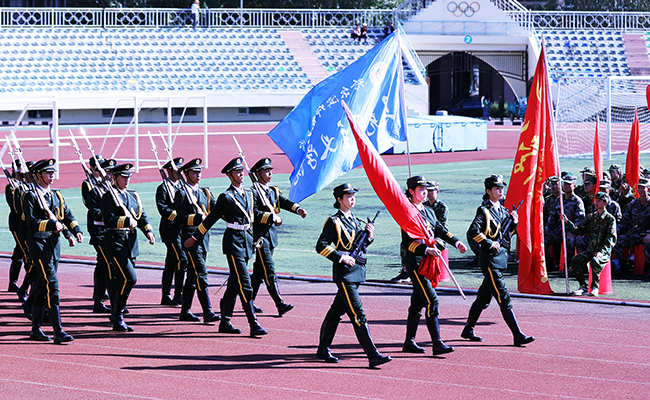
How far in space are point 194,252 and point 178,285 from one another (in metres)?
1.13

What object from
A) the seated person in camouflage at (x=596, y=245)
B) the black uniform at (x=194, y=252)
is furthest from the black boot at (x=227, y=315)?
the seated person in camouflage at (x=596, y=245)

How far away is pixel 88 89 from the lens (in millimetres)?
45719

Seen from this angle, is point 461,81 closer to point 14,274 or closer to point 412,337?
point 14,274

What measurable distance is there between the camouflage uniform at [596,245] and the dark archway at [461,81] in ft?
155

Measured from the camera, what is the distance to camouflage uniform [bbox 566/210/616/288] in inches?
462

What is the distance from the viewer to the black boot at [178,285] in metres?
11.2

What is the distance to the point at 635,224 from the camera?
13.1 metres

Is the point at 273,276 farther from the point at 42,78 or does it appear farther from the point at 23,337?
the point at 42,78

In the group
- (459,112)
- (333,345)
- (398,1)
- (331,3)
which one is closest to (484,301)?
(333,345)

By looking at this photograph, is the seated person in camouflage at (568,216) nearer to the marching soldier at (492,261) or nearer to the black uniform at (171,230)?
the marching soldier at (492,261)

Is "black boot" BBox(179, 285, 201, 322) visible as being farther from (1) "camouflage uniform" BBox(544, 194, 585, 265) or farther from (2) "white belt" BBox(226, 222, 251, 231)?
(1) "camouflage uniform" BBox(544, 194, 585, 265)

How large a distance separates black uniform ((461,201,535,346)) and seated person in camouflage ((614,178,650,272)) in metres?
4.01

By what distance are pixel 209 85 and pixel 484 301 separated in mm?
40214

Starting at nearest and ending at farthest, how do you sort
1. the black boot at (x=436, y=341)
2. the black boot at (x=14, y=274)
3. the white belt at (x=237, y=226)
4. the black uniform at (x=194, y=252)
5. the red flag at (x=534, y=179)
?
the black boot at (x=436, y=341), the white belt at (x=237, y=226), the black uniform at (x=194, y=252), the red flag at (x=534, y=179), the black boot at (x=14, y=274)
